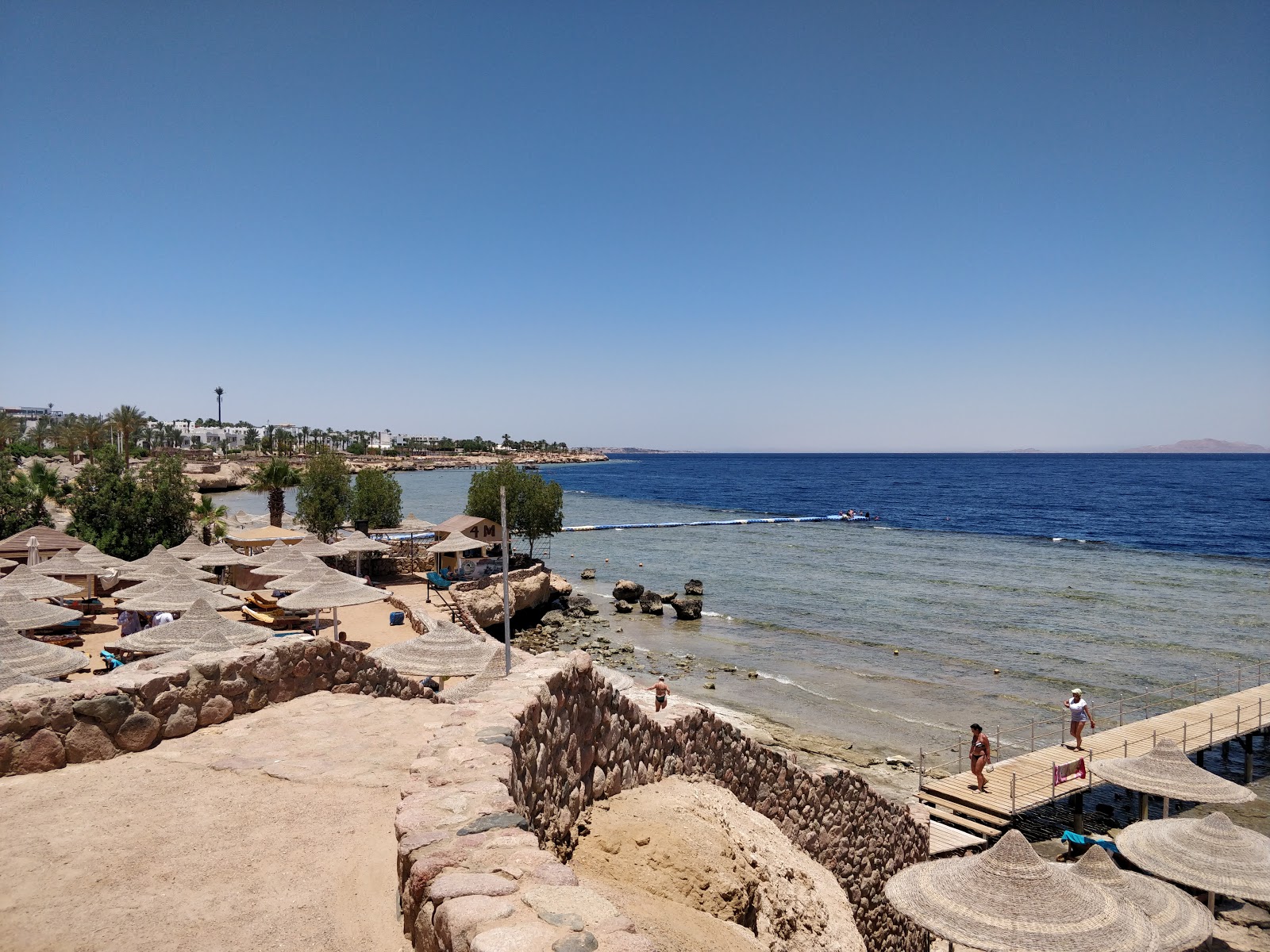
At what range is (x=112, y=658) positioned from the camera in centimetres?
1578

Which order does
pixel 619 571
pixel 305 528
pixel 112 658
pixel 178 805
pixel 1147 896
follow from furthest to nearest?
pixel 619 571 → pixel 305 528 → pixel 112 658 → pixel 1147 896 → pixel 178 805

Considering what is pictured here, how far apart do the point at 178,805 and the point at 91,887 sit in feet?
4.26

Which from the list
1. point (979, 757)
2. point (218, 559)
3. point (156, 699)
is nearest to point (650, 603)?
point (218, 559)

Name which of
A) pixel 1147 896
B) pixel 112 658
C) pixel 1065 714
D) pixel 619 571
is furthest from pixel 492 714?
pixel 619 571

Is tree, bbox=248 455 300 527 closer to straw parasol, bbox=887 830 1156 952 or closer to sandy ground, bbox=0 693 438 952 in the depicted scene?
sandy ground, bbox=0 693 438 952

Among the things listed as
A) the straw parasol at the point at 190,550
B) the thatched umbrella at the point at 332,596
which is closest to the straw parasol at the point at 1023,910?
the thatched umbrella at the point at 332,596

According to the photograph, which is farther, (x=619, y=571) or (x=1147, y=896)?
(x=619, y=571)

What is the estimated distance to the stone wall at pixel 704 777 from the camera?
20.3ft

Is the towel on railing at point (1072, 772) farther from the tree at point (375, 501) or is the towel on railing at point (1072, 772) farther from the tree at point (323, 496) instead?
the tree at point (323, 496)

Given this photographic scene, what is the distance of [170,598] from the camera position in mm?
18812

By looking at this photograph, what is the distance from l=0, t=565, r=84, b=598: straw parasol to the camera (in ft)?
59.8

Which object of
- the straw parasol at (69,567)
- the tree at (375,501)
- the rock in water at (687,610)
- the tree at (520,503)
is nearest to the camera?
the straw parasol at (69,567)

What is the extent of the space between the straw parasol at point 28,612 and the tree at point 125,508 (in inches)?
667

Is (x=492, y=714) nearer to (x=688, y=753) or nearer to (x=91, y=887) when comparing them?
(x=91, y=887)
